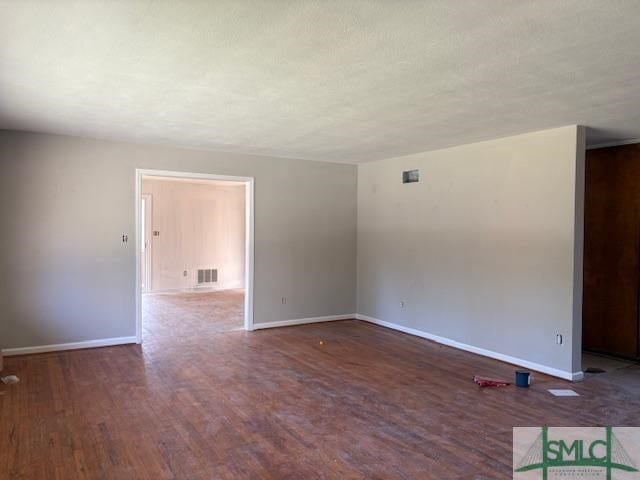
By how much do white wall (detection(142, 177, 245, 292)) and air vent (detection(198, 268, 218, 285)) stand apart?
7cm

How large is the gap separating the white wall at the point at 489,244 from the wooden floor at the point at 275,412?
425 mm

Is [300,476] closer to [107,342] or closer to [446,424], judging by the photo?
[446,424]

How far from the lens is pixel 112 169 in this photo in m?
5.16

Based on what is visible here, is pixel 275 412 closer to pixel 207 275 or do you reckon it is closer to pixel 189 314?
pixel 189 314

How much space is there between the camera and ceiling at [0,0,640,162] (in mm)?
2039

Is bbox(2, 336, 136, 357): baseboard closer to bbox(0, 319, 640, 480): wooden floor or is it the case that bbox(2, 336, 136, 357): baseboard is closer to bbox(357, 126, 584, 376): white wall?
bbox(0, 319, 640, 480): wooden floor

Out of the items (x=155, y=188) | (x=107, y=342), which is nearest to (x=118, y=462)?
(x=107, y=342)

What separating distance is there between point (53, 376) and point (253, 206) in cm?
299

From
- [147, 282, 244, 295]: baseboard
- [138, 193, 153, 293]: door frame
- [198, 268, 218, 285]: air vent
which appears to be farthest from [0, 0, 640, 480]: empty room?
[198, 268, 218, 285]: air vent

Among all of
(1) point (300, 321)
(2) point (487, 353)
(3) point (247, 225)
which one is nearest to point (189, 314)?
(1) point (300, 321)

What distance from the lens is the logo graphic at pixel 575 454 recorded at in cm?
262

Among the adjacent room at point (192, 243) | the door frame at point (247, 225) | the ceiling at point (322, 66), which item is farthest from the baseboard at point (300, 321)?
the ceiling at point (322, 66)

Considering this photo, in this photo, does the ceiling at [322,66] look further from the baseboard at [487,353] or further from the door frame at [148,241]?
the door frame at [148,241]

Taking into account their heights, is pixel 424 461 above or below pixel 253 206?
below
